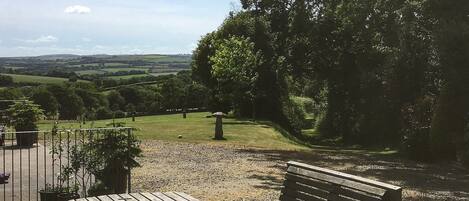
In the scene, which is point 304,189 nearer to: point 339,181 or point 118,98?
point 339,181

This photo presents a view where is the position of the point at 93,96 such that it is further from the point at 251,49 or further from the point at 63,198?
the point at 63,198

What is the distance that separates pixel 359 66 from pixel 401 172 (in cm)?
1608

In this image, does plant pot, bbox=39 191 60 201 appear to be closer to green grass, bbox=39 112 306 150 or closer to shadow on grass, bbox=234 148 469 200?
shadow on grass, bbox=234 148 469 200

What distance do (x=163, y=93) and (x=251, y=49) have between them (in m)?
34.6

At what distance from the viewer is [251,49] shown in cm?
3728

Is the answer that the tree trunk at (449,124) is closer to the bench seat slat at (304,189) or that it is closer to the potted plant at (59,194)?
the potted plant at (59,194)

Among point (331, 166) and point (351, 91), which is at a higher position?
point (351, 91)

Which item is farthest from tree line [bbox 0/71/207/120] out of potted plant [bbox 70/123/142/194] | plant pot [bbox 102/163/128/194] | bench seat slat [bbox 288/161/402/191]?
bench seat slat [bbox 288/161/402/191]

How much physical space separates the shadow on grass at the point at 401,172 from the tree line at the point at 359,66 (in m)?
1.26

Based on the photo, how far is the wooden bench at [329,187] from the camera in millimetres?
4352

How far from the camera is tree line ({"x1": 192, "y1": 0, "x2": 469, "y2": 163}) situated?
18312 mm

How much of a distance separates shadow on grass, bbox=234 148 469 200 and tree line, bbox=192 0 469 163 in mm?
1257

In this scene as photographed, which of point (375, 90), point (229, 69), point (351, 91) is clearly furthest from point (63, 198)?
point (229, 69)

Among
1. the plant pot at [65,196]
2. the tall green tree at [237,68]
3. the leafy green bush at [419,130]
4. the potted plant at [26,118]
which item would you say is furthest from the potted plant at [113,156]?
the tall green tree at [237,68]
